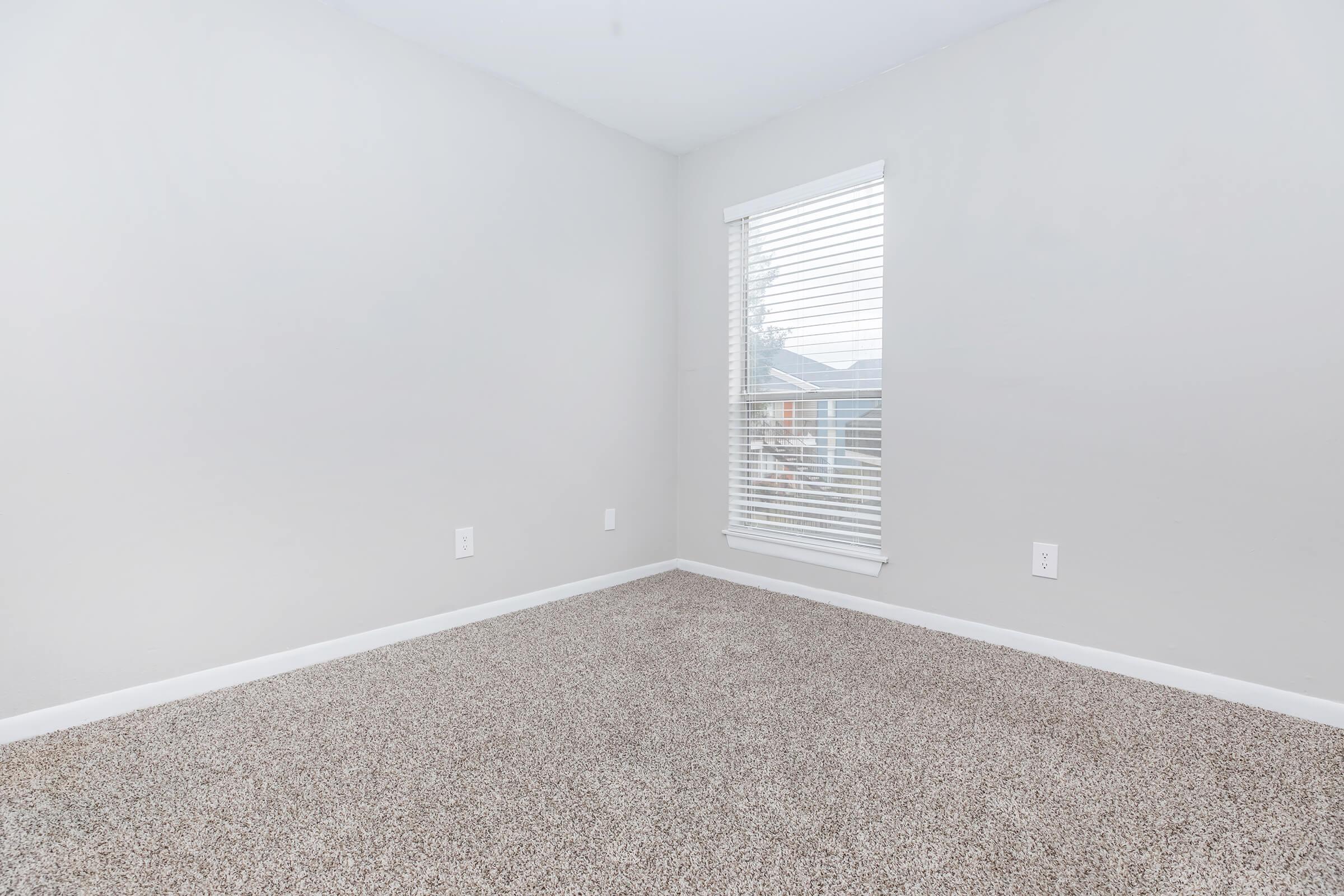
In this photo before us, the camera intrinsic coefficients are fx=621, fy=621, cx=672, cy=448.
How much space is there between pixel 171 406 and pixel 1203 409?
9.94ft

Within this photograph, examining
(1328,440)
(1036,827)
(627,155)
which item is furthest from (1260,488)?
(627,155)

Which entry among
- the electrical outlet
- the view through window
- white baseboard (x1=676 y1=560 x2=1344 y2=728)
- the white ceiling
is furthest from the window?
the electrical outlet

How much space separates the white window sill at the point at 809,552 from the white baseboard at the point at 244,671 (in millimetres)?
848

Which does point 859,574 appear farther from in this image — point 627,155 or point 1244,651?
point 627,155

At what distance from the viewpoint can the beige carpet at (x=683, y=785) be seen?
3.63 feet

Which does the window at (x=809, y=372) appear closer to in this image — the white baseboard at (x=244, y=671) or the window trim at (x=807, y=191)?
the window trim at (x=807, y=191)

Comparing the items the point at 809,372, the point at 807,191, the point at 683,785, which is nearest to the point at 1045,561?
the point at 809,372

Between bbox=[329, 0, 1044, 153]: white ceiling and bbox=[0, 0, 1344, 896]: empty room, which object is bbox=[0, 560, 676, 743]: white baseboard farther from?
bbox=[329, 0, 1044, 153]: white ceiling

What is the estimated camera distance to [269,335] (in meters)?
1.97

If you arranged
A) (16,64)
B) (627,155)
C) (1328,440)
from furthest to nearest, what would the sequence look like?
(627,155), (1328,440), (16,64)

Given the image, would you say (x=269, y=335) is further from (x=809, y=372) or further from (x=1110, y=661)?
(x=1110, y=661)

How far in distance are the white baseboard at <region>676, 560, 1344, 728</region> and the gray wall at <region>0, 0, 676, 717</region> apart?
1231 mm

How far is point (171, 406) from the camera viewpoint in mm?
1803

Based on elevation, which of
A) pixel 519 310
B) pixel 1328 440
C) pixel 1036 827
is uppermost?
pixel 519 310
